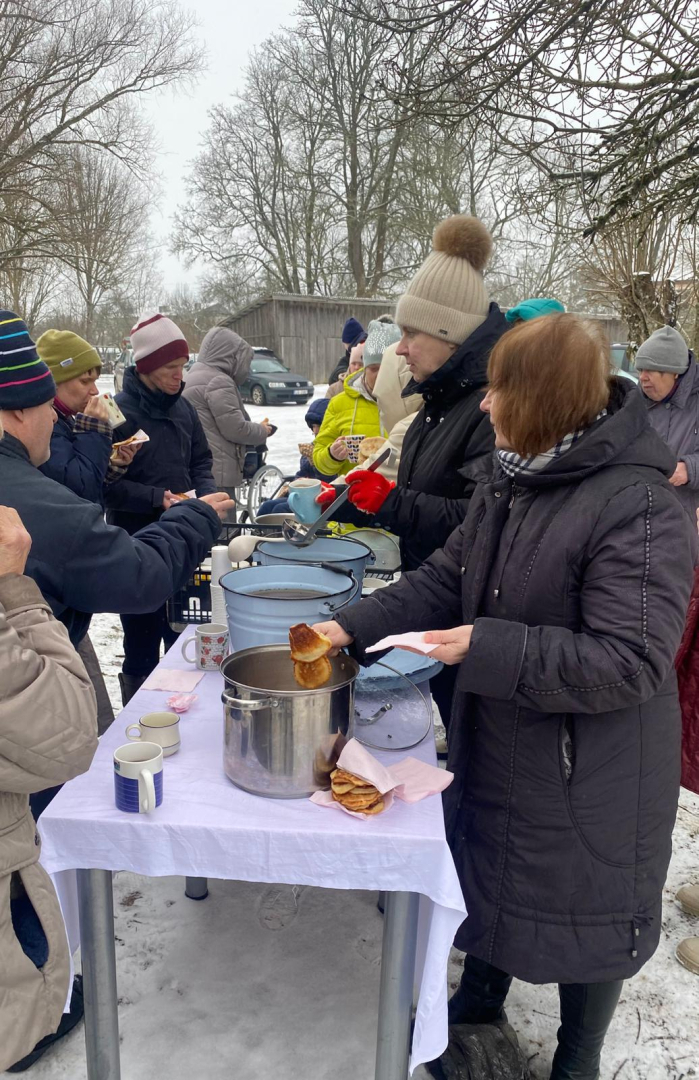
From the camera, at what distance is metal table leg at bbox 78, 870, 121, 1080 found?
5.33 feet

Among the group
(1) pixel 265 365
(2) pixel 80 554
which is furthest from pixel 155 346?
(1) pixel 265 365

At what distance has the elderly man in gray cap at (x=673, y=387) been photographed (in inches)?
179

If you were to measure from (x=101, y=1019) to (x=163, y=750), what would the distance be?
621 mm

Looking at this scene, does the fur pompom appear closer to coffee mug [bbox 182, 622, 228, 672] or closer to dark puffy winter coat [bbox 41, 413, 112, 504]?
dark puffy winter coat [bbox 41, 413, 112, 504]

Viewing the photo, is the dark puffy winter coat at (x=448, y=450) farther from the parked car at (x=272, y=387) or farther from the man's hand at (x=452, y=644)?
the parked car at (x=272, y=387)

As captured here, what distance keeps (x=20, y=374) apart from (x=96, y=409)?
3.66ft

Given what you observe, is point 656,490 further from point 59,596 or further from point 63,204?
point 63,204

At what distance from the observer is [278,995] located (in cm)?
222

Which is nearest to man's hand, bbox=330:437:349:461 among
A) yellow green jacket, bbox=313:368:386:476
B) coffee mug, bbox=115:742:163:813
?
yellow green jacket, bbox=313:368:386:476

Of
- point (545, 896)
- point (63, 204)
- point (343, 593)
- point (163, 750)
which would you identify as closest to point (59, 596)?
point (163, 750)

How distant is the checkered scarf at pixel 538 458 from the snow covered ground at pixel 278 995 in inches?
64.4

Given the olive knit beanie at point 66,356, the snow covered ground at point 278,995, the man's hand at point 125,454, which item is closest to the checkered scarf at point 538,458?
the snow covered ground at point 278,995

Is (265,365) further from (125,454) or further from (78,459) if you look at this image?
(78,459)

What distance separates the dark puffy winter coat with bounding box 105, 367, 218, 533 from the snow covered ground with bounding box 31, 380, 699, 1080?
1.61 m
